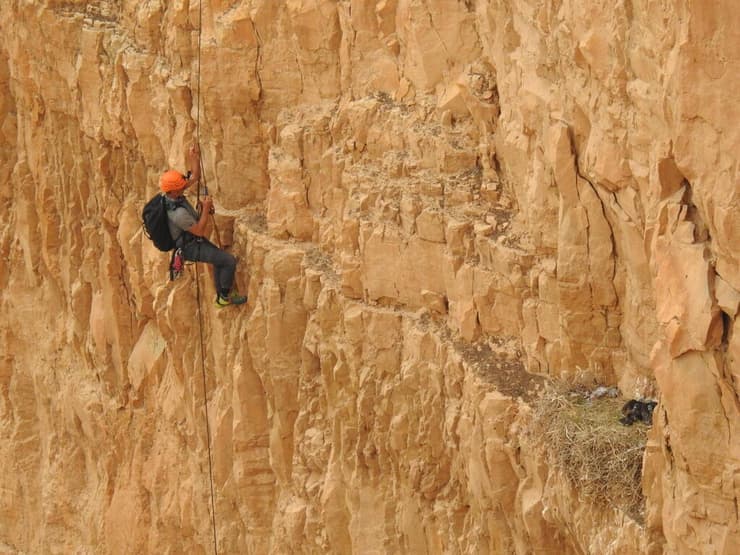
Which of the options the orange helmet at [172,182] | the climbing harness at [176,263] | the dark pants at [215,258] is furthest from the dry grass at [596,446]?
the climbing harness at [176,263]

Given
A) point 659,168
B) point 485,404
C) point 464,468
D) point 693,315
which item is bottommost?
point 464,468

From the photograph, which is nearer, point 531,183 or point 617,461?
point 617,461

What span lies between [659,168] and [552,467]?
2.42 metres

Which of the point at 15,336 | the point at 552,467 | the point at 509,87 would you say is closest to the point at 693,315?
the point at 552,467

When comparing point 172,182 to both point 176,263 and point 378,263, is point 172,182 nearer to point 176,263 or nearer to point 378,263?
point 176,263

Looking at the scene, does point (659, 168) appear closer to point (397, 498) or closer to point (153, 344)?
point (397, 498)

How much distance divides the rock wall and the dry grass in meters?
0.15

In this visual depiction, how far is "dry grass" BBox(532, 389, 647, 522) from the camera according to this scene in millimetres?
8781

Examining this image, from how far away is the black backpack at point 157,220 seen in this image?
1206 cm

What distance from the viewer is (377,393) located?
37.4 feet

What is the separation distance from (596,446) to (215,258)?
4.44m

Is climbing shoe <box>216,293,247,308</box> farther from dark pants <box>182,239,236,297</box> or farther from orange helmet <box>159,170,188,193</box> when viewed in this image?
orange helmet <box>159,170,188,193</box>

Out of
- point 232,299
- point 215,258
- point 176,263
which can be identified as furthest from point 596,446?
point 176,263

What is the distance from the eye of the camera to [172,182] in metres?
11.9
